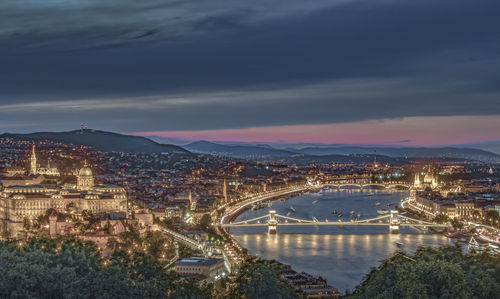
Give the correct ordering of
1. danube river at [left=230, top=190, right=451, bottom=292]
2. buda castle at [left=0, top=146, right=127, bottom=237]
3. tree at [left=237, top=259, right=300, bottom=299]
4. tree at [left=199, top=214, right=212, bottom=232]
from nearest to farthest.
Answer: tree at [left=237, top=259, right=300, bottom=299] < danube river at [left=230, top=190, right=451, bottom=292] < buda castle at [left=0, top=146, right=127, bottom=237] < tree at [left=199, top=214, right=212, bottom=232]

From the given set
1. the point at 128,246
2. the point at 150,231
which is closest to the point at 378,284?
the point at 128,246

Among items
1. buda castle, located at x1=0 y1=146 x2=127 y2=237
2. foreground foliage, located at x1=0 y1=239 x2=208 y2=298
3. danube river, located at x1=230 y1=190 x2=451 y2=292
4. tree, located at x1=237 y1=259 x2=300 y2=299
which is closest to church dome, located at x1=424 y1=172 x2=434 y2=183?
danube river, located at x1=230 y1=190 x2=451 y2=292

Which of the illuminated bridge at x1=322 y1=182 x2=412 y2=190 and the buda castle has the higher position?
the buda castle

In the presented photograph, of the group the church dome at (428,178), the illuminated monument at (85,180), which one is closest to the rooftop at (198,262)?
the illuminated monument at (85,180)

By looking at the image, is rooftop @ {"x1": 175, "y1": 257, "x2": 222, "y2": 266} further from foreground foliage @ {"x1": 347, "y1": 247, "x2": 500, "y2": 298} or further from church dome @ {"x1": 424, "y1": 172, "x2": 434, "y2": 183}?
church dome @ {"x1": 424, "y1": 172, "x2": 434, "y2": 183}

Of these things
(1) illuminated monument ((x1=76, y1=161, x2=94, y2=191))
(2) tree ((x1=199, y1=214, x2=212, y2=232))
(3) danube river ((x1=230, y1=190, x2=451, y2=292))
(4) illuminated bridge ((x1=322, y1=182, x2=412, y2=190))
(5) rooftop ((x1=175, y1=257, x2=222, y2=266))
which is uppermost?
(1) illuminated monument ((x1=76, y1=161, x2=94, y2=191))

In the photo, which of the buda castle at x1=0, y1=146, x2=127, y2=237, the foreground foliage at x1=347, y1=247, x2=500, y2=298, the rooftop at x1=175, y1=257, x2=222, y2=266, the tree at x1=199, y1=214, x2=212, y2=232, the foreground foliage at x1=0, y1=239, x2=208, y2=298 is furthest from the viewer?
the tree at x1=199, y1=214, x2=212, y2=232

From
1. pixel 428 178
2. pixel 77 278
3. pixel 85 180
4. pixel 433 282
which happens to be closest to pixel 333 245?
pixel 85 180
